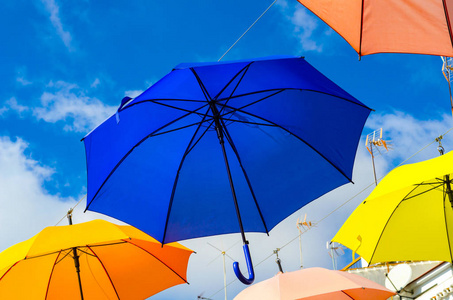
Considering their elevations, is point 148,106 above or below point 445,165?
above

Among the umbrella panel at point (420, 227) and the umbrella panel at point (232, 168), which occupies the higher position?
the umbrella panel at point (232, 168)

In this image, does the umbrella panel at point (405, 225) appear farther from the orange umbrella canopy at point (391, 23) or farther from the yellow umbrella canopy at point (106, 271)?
the orange umbrella canopy at point (391, 23)

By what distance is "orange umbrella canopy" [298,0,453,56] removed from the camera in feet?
12.8

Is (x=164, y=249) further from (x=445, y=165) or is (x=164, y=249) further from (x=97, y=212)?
(x=445, y=165)

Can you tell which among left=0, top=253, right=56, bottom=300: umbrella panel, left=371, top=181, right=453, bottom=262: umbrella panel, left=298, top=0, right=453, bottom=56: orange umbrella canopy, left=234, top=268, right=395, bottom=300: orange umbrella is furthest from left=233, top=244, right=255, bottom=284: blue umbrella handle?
left=0, top=253, right=56, bottom=300: umbrella panel

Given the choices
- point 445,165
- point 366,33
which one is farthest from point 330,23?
point 445,165

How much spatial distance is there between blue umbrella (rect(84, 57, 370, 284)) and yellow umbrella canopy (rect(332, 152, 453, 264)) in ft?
1.64

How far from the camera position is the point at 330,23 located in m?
4.62

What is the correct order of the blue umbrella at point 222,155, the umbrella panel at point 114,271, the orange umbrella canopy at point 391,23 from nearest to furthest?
the orange umbrella canopy at point 391,23 → the blue umbrella at point 222,155 → the umbrella panel at point 114,271

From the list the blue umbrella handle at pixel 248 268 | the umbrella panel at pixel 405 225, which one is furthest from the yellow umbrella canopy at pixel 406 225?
the blue umbrella handle at pixel 248 268

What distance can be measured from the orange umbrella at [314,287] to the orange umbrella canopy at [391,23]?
9.37 ft

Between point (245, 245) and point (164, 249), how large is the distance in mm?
2121

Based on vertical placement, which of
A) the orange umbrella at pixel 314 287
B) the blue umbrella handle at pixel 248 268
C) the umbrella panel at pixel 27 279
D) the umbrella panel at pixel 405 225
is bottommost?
the blue umbrella handle at pixel 248 268

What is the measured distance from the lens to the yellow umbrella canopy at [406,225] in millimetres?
6129
